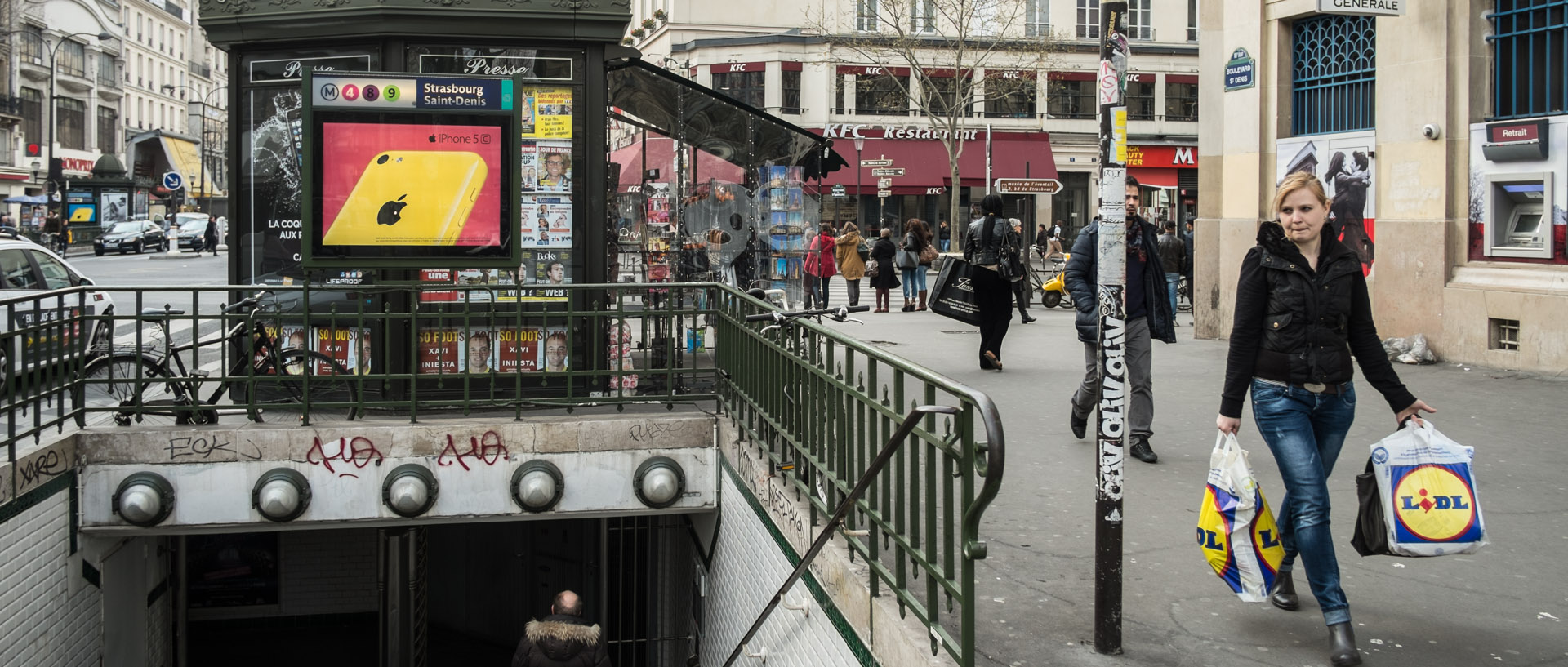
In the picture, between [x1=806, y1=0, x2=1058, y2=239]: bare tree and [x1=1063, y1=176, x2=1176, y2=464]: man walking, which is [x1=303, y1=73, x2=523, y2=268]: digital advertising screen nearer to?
[x1=1063, y1=176, x2=1176, y2=464]: man walking

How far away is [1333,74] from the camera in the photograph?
14.1 m

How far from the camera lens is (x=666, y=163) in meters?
17.5

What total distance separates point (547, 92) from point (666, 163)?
26.8ft

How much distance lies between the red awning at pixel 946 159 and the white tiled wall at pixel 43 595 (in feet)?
133

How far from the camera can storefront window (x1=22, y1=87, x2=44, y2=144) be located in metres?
72.5

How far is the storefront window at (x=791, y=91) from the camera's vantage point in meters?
48.6

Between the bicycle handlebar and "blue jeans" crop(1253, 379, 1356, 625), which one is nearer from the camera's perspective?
"blue jeans" crop(1253, 379, 1356, 625)

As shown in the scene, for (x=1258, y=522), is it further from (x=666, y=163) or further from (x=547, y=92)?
(x=666, y=163)

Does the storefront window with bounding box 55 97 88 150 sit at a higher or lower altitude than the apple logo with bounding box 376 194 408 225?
higher

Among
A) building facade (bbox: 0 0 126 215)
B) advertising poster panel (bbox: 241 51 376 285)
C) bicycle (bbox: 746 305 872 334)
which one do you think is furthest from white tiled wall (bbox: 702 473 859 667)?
building facade (bbox: 0 0 126 215)

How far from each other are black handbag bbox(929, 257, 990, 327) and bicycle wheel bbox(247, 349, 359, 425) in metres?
5.43

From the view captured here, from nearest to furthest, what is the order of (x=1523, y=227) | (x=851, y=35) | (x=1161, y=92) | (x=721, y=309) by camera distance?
(x=721, y=309)
(x=1523, y=227)
(x=851, y=35)
(x=1161, y=92)

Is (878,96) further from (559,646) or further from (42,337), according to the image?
(559,646)

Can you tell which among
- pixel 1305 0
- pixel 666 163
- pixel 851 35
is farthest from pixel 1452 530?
pixel 851 35
